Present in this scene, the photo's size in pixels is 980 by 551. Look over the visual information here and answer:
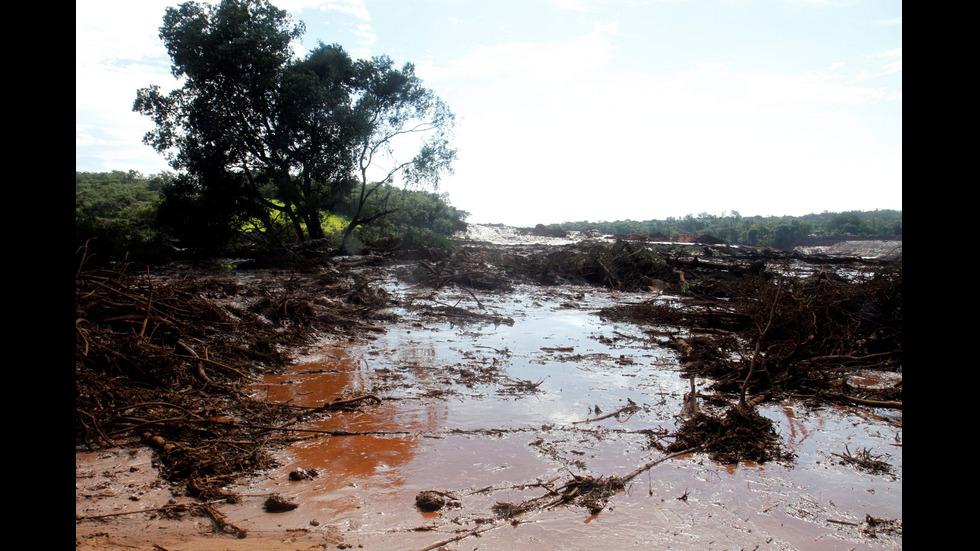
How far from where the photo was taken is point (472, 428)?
459 centimetres

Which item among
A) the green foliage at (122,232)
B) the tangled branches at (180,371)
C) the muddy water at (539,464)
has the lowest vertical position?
the muddy water at (539,464)

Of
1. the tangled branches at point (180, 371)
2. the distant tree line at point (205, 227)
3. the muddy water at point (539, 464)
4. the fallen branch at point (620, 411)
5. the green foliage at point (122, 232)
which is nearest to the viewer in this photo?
the muddy water at point (539, 464)

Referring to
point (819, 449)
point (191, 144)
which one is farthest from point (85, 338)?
point (191, 144)

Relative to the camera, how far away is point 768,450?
4215 millimetres

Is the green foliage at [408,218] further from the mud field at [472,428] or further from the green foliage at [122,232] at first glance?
the mud field at [472,428]

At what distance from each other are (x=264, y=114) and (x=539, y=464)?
16732 millimetres

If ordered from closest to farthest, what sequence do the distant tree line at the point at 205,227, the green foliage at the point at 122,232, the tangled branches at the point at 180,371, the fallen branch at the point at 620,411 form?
the tangled branches at the point at 180,371
the fallen branch at the point at 620,411
the green foliage at the point at 122,232
the distant tree line at the point at 205,227

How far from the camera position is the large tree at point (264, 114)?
54.3 feet

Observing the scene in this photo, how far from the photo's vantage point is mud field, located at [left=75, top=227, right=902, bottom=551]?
3.06 m

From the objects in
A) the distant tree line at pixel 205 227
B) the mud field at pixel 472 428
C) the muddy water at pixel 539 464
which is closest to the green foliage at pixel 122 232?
the distant tree line at pixel 205 227

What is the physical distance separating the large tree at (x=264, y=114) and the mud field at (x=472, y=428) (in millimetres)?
9542

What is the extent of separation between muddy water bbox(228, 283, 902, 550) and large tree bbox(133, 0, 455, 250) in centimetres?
1245

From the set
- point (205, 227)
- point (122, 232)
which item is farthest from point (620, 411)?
point (205, 227)

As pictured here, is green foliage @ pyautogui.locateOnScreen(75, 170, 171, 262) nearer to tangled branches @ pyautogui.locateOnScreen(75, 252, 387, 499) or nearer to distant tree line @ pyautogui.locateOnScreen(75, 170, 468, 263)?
distant tree line @ pyautogui.locateOnScreen(75, 170, 468, 263)
